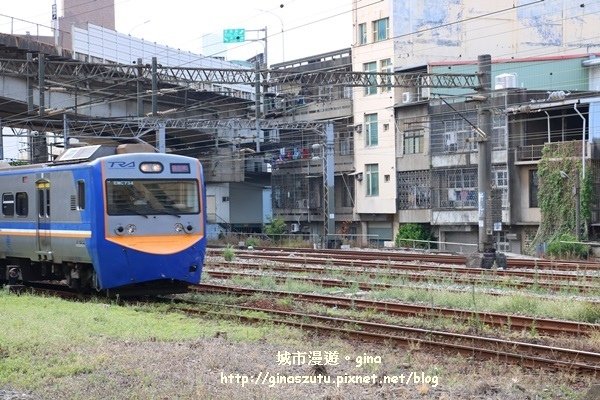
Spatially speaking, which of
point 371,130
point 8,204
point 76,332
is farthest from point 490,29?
point 76,332

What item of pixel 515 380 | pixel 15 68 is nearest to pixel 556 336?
pixel 515 380

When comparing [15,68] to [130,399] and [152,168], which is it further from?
[130,399]

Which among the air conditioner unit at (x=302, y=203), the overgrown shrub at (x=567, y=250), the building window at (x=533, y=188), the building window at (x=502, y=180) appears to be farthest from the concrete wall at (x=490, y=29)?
the overgrown shrub at (x=567, y=250)

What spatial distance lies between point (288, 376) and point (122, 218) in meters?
7.53

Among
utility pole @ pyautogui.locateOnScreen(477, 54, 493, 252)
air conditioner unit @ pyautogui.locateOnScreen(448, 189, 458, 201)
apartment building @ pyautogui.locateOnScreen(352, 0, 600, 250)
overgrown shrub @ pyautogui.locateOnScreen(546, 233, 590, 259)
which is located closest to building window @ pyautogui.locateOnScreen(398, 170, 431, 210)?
apartment building @ pyautogui.locateOnScreen(352, 0, 600, 250)

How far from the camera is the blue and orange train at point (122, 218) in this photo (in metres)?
15.0

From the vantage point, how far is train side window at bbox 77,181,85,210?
15.3 meters

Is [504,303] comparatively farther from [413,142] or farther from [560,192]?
[413,142]

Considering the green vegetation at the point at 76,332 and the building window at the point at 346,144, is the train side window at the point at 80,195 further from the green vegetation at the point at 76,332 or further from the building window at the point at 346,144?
the building window at the point at 346,144

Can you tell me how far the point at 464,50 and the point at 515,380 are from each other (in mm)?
42691

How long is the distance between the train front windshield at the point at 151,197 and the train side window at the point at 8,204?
14.7ft

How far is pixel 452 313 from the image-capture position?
44.3 feet

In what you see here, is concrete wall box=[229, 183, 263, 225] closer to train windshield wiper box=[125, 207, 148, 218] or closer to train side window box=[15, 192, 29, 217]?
train side window box=[15, 192, 29, 217]

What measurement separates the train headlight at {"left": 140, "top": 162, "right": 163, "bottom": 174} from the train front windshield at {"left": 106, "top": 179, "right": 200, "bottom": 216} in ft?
0.61
